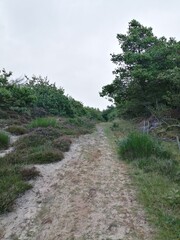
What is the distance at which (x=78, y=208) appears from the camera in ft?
18.5

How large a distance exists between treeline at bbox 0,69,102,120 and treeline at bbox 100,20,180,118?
5.21 meters

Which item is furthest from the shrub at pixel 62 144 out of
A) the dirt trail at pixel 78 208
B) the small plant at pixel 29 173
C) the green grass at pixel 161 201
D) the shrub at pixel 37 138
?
the green grass at pixel 161 201

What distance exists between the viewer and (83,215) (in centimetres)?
533

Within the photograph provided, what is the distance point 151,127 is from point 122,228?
35.6ft

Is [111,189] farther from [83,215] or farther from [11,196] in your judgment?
[11,196]

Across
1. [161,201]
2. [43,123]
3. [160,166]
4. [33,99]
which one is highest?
[33,99]

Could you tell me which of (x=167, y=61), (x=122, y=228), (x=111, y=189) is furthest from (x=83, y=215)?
(x=167, y=61)

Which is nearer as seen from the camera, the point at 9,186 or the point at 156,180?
the point at 9,186

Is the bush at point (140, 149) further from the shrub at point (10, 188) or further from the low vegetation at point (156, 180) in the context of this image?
the shrub at point (10, 188)

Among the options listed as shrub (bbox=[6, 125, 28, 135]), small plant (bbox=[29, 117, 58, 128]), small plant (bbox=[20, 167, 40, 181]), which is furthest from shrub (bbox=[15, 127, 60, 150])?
small plant (bbox=[20, 167, 40, 181])

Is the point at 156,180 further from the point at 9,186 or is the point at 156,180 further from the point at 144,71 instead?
the point at 144,71

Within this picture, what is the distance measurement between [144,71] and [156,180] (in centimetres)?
1062

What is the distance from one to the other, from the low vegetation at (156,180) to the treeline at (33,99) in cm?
1141

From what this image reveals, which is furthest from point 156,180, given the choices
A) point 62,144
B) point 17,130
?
point 17,130
